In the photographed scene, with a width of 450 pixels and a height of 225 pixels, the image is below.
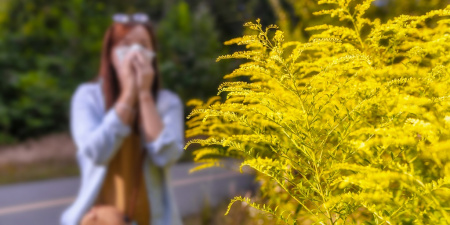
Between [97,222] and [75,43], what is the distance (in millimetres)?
8860

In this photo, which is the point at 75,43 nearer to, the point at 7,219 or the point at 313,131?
the point at 7,219

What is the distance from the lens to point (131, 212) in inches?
112

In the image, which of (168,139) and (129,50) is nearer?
(168,139)

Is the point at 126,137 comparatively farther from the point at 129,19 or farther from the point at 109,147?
the point at 129,19

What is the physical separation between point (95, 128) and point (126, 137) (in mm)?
166

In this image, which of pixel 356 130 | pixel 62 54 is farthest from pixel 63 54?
pixel 356 130

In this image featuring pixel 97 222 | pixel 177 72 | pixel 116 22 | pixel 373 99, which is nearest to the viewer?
pixel 373 99

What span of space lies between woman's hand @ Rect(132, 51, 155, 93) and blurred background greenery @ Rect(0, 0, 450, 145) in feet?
21.1

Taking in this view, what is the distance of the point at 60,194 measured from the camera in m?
8.03

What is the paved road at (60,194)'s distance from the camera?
6.50m

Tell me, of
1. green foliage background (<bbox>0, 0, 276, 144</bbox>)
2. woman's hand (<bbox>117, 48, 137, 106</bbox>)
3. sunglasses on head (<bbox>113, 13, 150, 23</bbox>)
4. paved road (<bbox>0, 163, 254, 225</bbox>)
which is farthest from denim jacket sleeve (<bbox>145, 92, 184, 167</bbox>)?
green foliage background (<bbox>0, 0, 276, 144</bbox>)

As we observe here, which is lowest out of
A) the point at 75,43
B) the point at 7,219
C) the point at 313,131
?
the point at 7,219

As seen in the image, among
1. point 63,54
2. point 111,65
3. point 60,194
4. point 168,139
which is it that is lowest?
point 60,194

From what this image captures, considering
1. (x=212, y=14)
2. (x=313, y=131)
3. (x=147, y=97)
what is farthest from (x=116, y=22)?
(x=212, y=14)
